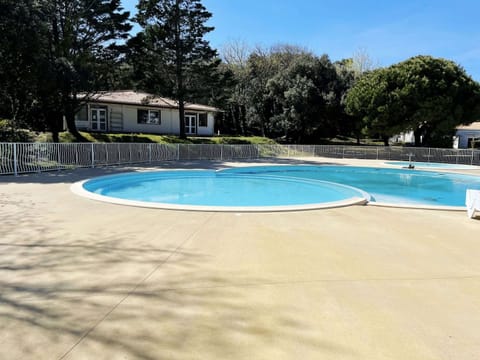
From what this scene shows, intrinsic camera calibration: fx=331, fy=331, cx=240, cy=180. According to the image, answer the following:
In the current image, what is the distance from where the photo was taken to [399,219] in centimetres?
604

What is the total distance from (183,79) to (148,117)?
19.8 ft

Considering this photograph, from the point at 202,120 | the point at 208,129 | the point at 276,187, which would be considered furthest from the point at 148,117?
the point at 276,187

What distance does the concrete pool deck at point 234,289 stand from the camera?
2254mm

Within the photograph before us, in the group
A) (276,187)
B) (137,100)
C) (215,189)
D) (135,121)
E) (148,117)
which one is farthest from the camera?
(148,117)

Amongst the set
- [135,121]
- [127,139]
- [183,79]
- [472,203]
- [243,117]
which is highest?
[183,79]

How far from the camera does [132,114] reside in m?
25.3

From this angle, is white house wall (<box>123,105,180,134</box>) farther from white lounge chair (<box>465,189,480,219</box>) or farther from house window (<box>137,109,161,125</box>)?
white lounge chair (<box>465,189,480,219</box>)

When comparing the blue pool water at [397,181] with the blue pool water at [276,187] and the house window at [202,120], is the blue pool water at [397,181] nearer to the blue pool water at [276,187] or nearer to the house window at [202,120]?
the blue pool water at [276,187]

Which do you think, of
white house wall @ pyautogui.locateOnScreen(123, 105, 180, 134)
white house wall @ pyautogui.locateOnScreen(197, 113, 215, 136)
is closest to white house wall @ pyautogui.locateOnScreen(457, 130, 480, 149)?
white house wall @ pyautogui.locateOnScreen(197, 113, 215, 136)

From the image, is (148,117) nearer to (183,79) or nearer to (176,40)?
(183,79)

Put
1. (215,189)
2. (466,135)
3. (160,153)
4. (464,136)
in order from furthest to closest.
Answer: (464,136)
(466,135)
(160,153)
(215,189)

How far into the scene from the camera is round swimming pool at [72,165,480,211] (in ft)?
30.8

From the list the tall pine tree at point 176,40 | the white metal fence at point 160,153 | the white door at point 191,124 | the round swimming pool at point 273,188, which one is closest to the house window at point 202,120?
the white door at point 191,124

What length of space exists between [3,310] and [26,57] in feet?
42.5
